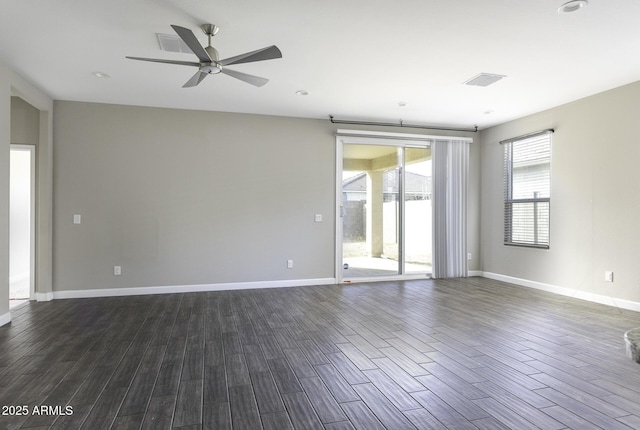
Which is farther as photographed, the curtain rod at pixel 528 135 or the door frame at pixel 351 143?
the door frame at pixel 351 143

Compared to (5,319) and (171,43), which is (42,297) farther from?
(171,43)

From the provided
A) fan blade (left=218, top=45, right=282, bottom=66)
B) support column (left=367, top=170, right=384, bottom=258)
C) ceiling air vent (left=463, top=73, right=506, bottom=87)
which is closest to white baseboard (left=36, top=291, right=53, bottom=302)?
fan blade (left=218, top=45, right=282, bottom=66)

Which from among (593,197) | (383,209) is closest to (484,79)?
(593,197)

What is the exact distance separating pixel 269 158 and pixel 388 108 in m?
1.99

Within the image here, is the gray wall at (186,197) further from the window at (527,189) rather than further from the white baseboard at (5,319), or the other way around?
the window at (527,189)

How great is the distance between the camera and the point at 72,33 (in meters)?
3.13

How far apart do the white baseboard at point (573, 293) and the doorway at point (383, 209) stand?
1291mm

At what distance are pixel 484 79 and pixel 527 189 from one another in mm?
2467

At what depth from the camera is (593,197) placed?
4.79m

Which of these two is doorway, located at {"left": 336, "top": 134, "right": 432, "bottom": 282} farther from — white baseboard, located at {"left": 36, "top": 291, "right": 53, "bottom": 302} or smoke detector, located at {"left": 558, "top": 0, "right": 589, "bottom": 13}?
white baseboard, located at {"left": 36, "top": 291, "right": 53, "bottom": 302}

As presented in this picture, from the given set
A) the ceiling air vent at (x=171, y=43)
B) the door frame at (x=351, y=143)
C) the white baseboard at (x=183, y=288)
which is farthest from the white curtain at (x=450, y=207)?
the ceiling air vent at (x=171, y=43)

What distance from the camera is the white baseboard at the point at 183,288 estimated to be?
500 centimetres

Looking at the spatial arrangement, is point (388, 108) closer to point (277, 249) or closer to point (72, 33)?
point (277, 249)

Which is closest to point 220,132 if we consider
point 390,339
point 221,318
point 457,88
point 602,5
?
point 221,318
